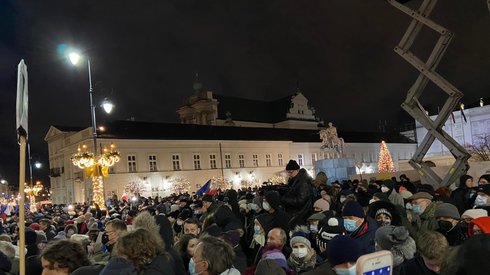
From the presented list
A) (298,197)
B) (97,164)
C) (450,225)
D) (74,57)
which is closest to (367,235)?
(450,225)

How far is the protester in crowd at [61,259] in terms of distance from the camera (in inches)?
149

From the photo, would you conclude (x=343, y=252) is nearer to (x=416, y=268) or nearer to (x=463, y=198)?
(x=416, y=268)

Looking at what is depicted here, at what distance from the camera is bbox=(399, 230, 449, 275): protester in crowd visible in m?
3.78

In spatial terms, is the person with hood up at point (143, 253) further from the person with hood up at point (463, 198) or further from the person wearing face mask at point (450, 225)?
the person with hood up at point (463, 198)

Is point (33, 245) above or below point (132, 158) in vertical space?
below

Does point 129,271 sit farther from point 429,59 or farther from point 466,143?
point 466,143

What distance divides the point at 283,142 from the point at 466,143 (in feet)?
83.1

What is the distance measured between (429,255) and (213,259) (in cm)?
188

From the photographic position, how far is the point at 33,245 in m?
6.59

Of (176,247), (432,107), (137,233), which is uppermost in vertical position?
(432,107)

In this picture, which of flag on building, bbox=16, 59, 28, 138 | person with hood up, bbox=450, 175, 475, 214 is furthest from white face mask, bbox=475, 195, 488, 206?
flag on building, bbox=16, 59, 28, 138

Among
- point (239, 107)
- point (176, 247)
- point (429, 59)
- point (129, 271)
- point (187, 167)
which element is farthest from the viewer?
point (239, 107)

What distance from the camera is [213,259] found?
3.79 m

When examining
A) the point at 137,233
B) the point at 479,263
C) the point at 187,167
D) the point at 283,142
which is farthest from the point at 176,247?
the point at 283,142
